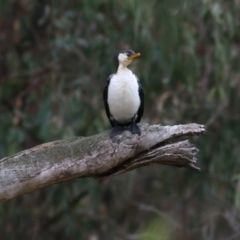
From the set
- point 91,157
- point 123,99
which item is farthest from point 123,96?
point 91,157

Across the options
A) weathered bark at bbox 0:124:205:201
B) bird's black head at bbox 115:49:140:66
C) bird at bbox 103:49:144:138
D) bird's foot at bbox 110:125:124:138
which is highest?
bird's black head at bbox 115:49:140:66

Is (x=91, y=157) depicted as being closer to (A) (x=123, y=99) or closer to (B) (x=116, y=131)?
(B) (x=116, y=131)

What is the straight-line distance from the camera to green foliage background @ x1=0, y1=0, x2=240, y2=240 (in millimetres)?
7152

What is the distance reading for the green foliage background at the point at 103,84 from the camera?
7.15 m

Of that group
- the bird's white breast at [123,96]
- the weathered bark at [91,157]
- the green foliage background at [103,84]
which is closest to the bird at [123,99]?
the bird's white breast at [123,96]

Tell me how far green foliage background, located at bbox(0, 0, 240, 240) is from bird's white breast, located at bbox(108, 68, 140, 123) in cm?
137

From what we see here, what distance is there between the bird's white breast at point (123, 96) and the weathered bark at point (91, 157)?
1.84 ft

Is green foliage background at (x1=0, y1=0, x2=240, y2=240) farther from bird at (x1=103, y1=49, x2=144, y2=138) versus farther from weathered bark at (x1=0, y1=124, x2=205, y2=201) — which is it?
weathered bark at (x1=0, y1=124, x2=205, y2=201)

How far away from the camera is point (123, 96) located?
4.76 m

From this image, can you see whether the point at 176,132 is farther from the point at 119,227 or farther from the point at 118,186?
the point at 119,227

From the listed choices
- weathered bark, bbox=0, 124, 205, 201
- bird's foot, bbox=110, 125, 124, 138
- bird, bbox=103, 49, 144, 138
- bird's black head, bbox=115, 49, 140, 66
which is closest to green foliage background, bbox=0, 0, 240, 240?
bird's black head, bbox=115, 49, 140, 66

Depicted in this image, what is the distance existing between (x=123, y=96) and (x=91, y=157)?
85 centimetres

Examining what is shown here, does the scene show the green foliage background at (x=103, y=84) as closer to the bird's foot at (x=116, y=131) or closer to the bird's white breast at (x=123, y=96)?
the bird's white breast at (x=123, y=96)

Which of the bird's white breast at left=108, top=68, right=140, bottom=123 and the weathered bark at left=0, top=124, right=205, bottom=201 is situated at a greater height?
the bird's white breast at left=108, top=68, right=140, bottom=123
